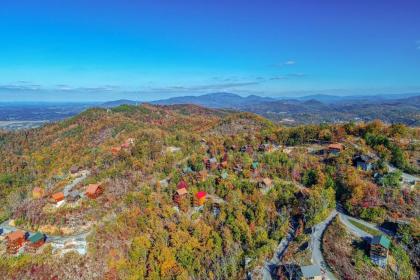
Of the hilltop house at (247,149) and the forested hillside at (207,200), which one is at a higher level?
the hilltop house at (247,149)

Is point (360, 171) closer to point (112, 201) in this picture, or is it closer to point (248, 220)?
point (248, 220)

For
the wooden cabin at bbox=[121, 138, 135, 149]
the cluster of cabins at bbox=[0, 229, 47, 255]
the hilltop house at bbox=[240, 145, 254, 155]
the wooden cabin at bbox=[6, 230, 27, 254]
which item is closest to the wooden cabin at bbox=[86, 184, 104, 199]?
the cluster of cabins at bbox=[0, 229, 47, 255]

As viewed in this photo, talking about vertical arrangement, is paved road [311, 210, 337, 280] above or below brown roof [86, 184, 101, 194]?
below

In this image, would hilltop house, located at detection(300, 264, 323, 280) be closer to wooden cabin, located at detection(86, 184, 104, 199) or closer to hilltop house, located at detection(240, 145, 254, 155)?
hilltop house, located at detection(240, 145, 254, 155)

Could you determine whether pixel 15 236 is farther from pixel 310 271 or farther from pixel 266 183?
pixel 266 183

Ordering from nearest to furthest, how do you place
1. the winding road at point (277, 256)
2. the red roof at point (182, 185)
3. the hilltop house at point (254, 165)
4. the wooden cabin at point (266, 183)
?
1. the winding road at point (277, 256)
2. the wooden cabin at point (266, 183)
3. the red roof at point (182, 185)
4. the hilltop house at point (254, 165)

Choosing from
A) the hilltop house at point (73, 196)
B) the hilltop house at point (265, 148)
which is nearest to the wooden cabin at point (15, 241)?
the hilltop house at point (73, 196)

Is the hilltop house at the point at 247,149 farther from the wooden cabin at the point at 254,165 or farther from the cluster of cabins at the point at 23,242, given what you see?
the cluster of cabins at the point at 23,242
